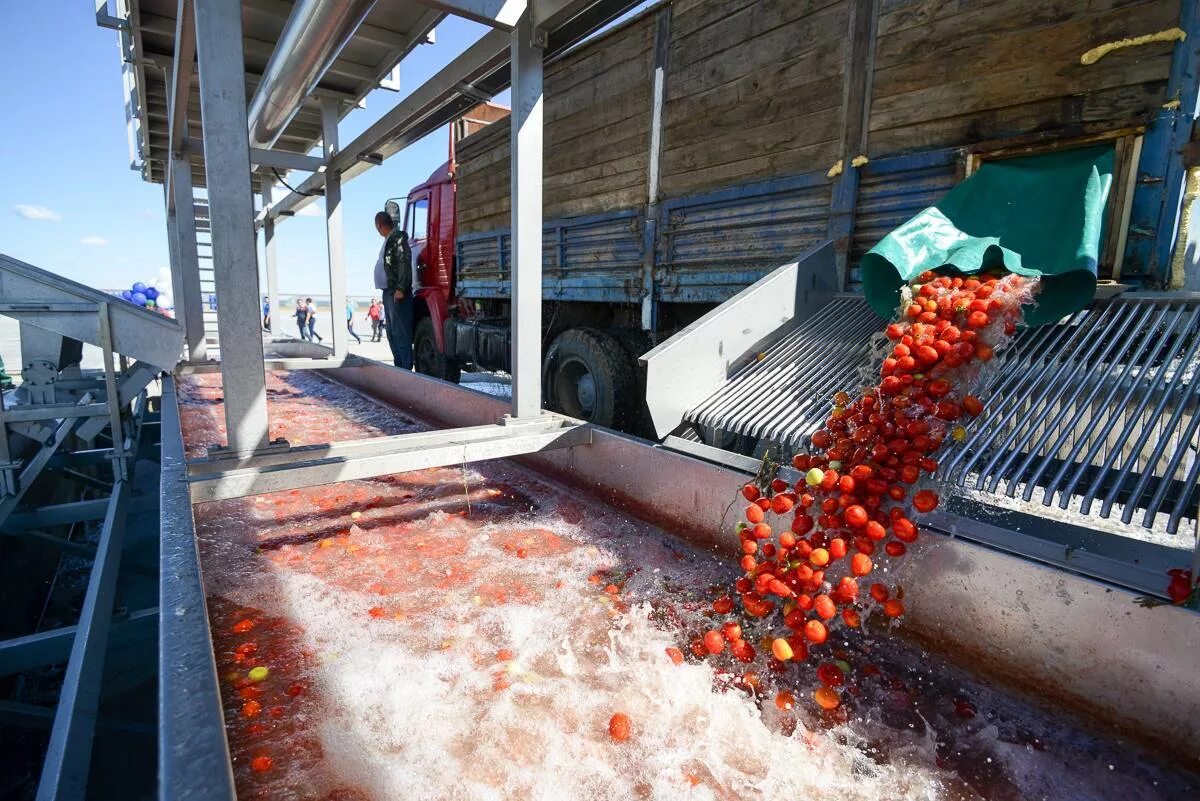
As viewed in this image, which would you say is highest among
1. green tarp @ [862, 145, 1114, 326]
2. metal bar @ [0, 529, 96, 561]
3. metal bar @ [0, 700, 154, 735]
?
green tarp @ [862, 145, 1114, 326]

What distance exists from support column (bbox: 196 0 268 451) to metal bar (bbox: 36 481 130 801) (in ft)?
3.10

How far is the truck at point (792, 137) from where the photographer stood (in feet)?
7.86

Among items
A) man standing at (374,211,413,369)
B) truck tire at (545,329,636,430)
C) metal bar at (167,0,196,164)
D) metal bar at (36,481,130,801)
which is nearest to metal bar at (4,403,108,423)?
metal bar at (36,481,130,801)

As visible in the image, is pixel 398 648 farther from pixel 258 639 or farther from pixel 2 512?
pixel 2 512

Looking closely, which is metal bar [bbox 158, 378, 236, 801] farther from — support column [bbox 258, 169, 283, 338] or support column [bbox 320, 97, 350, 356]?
support column [bbox 258, 169, 283, 338]

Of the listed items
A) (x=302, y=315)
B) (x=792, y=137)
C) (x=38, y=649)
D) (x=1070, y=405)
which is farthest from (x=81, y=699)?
(x=302, y=315)

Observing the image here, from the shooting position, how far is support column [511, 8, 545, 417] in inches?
126

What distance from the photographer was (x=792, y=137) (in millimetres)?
3545

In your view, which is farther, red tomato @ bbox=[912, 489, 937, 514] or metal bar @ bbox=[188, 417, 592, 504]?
metal bar @ bbox=[188, 417, 592, 504]

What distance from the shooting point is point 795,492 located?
7.08ft

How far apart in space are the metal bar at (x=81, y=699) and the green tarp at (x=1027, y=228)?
3589mm

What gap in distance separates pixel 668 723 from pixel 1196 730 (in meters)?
1.28

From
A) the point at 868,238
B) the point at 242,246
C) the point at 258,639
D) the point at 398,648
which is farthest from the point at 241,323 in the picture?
the point at 868,238

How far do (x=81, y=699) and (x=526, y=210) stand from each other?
290 centimetres
